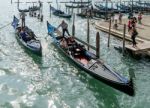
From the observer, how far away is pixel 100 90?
67.4ft

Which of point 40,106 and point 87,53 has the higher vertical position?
point 87,53

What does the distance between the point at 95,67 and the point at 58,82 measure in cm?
242

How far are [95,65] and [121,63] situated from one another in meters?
A: 4.28

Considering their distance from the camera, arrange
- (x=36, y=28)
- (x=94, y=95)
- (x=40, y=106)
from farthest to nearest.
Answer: (x=36, y=28) < (x=94, y=95) < (x=40, y=106)

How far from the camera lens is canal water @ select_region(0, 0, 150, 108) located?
18.8 metres

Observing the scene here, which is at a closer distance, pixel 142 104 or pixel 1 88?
pixel 142 104

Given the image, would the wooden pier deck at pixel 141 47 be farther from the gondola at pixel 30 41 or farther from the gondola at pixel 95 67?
the gondola at pixel 30 41

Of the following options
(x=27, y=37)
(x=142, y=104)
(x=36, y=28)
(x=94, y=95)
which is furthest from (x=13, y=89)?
(x=36, y=28)

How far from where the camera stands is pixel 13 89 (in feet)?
67.8

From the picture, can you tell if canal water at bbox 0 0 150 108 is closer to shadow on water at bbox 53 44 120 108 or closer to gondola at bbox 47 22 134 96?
shadow on water at bbox 53 44 120 108

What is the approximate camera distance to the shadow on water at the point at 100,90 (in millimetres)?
18734

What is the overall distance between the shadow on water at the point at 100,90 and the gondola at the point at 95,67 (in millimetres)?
457

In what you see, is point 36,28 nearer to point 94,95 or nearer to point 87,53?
point 87,53

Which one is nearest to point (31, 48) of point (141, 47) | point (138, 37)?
point (141, 47)
